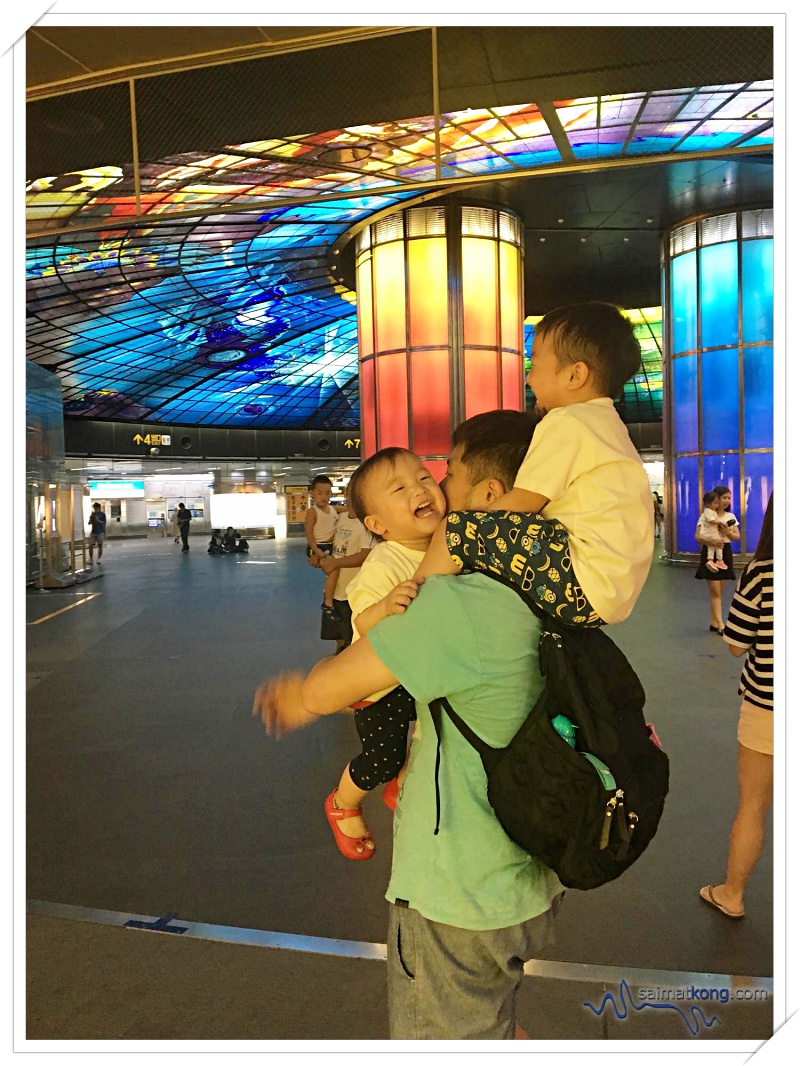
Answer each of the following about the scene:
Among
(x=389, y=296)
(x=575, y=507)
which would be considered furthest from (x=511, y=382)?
(x=575, y=507)

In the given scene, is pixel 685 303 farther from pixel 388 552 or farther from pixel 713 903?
pixel 388 552

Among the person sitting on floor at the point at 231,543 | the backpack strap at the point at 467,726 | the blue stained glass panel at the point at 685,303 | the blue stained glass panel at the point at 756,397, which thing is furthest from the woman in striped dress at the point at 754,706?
the person sitting on floor at the point at 231,543

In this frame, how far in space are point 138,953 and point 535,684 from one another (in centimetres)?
229

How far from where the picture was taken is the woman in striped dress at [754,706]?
2.88 m

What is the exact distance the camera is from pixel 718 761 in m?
4.76

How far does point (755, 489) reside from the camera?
16766mm

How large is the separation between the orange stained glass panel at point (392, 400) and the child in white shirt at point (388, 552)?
537 inches

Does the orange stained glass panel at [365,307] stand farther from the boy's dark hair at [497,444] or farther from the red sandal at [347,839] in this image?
the boy's dark hair at [497,444]

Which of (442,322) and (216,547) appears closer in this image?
(442,322)

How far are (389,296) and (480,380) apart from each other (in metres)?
2.54

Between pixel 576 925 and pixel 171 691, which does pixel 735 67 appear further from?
pixel 171 691

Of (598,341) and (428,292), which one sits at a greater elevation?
(428,292)

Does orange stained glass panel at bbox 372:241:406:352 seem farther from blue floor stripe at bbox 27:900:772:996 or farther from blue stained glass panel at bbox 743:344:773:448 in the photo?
blue floor stripe at bbox 27:900:772:996

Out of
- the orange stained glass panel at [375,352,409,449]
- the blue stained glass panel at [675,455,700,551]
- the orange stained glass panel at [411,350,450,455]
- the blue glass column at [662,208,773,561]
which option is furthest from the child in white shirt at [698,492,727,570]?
the blue stained glass panel at [675,455,700,551]
